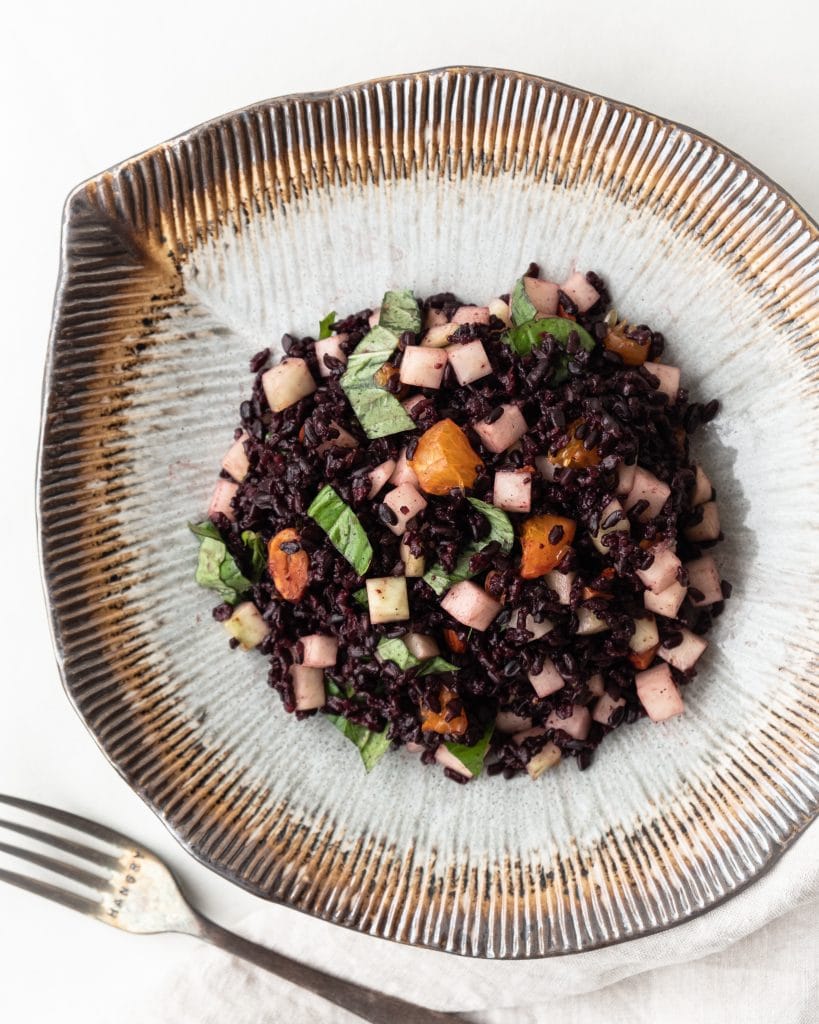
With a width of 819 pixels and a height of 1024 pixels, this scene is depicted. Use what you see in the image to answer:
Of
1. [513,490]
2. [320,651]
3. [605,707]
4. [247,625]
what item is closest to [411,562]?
[513,490]

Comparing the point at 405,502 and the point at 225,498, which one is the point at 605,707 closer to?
the point at 405,502

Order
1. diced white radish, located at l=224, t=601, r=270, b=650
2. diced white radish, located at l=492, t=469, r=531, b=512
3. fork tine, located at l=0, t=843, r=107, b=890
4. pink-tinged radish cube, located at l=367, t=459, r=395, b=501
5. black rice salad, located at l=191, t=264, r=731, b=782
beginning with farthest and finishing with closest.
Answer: fork tine, located at l=0, t=843, r=107, b=890 → diced white radish, located at l=224, t=601, r=270, b=650 → pink-tinged radish cube, located at l=367, t=459, r=395, b=501 → black rice salad, located at l=191, t=264, r=731, b=782 → diced white radish, located at l=492, t=469, r=531, b=512

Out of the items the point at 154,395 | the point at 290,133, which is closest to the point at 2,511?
the point at 154,395

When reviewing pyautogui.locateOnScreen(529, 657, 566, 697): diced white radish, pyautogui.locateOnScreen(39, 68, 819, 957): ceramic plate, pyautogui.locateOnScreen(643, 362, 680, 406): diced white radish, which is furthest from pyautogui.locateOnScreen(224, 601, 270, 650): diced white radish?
→ pyautogui.locateOnScreen(643, 362, 680, 406): diced white radish

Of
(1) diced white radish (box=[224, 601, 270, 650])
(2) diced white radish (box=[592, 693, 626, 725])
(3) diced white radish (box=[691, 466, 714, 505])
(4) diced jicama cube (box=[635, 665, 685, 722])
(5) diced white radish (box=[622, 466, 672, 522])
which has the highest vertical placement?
(3) diced white radish (box=[691, 466, 714, 505])

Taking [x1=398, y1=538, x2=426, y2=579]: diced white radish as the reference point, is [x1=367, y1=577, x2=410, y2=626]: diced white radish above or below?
below

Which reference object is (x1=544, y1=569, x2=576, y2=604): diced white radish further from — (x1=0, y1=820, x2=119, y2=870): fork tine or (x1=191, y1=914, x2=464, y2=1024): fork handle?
(x1=0, y1=820, x2=119, y2=870): fork tine

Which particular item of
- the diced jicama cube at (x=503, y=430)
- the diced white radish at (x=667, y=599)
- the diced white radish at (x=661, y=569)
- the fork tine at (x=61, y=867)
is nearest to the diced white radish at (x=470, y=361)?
the diced jicama cube at (x=503, y=430)
